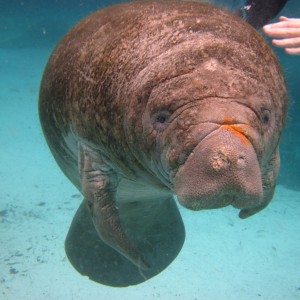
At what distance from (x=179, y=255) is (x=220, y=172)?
7.15 meters

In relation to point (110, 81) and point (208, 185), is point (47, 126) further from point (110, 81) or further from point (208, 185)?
point (208, 185)

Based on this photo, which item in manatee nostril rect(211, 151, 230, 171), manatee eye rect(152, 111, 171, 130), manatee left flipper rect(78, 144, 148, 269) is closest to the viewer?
manatee nostril rect(211, 151, 230, 171)

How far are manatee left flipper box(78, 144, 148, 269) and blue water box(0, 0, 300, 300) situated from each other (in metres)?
2.16

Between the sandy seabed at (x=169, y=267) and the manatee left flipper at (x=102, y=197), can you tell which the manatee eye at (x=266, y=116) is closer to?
the manatee left flipper at (x=102, y=197)

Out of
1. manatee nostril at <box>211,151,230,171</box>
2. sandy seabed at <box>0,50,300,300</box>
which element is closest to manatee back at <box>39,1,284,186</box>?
manatee nostril at <box>211,151,230,171</box>

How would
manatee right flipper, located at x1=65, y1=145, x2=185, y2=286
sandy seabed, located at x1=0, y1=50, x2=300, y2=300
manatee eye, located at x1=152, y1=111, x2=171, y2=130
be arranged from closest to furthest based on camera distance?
manatee eye, located at x1=152, y1=111, x2=171, y2=130, manatee right flipper, located at x1=65, y1=145, x2=185, y2=286, sandy seabed, located at x1=0, y1=50, x2=300, y2=300

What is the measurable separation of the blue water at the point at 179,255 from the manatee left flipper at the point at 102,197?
216 centimetres

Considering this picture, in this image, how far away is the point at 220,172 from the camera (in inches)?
71.6

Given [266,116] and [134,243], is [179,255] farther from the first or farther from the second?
[266,116]

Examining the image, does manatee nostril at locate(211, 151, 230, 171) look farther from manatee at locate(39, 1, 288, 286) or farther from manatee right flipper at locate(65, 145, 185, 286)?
manatee right flipper at locate(65, 145, 185, 286)

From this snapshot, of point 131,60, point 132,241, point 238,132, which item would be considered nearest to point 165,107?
point 238,132

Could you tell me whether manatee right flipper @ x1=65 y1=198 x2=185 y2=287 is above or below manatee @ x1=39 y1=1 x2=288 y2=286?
below

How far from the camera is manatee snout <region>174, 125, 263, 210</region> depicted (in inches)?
71.3

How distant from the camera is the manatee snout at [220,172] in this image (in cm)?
181
